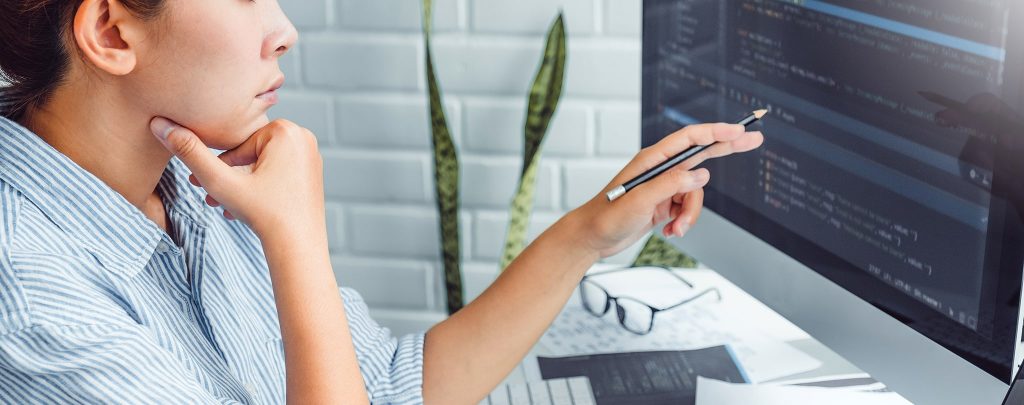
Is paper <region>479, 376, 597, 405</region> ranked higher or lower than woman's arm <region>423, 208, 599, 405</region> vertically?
lower

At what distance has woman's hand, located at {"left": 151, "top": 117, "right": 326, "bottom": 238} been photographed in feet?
2.76

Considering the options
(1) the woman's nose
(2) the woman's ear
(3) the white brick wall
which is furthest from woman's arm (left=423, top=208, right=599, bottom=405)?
(3) the white brick wall

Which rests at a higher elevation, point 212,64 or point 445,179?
point 212,64

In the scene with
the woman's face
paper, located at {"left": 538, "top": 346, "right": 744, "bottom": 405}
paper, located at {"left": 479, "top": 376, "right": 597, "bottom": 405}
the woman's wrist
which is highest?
the woman's face

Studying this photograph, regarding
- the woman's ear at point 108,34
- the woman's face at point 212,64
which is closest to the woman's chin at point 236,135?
the woman's face at point 212,64

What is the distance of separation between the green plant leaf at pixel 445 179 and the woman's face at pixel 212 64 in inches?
28.0

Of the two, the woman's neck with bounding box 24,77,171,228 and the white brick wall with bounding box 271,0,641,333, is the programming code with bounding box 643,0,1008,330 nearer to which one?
the woman's neck with bounding box 24,77,171,228

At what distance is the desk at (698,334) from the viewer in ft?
3.57

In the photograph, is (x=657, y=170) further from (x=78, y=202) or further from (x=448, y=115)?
(x=448, y=115)

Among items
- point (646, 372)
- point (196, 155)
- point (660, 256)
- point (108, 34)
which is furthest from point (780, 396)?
point (108, 34)

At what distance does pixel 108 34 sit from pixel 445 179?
88 cm

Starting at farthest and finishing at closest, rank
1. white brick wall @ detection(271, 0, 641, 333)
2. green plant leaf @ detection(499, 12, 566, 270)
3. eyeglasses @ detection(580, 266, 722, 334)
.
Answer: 1. white brick wall @ detection(271, 0, 641, 333)
2. green plant leaf @ detection(499, 12, 566, 270)
3. eyeglasses @ detection(580, 266, 722, 334)

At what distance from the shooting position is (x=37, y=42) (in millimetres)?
833

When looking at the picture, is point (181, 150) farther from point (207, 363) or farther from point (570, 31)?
point (570, 31)
